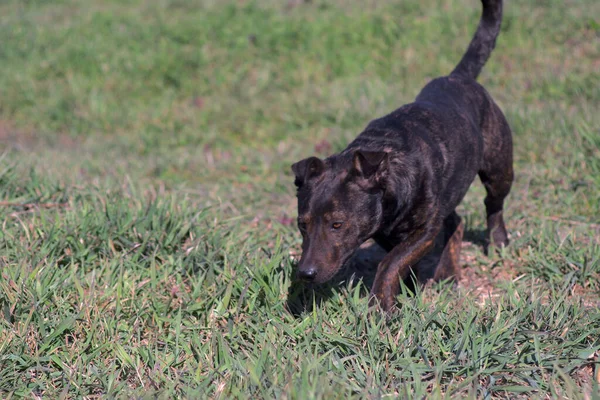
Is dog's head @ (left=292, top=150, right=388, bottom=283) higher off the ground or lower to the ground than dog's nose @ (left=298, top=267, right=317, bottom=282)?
higher

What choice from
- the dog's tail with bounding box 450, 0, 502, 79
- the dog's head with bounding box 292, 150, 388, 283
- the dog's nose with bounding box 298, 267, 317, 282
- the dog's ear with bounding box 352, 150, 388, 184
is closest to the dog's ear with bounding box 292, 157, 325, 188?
the dog's head with bounding box 292, 150, 388, 283

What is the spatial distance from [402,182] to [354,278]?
1.24 meters

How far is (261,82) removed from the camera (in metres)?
10.4

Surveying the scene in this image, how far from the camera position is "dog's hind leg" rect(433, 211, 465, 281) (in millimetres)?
4848

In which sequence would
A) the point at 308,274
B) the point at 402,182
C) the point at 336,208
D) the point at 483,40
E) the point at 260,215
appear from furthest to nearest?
the point at 260,215 < the point at 483,40 < the point at 402,182 < the point at 336,208 < the point at 308,274

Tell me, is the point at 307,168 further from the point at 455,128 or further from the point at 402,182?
the point at 455,128

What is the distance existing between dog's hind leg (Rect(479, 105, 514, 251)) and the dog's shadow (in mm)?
254

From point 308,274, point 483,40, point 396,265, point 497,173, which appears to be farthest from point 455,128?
point 308,274

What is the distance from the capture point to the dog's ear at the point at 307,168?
12.2 ft

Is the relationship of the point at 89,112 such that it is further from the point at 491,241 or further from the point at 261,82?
the point at 491,241

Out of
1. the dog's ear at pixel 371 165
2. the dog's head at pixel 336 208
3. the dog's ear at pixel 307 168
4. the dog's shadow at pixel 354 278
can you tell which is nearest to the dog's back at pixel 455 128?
the dog's ear at pixel 371 165

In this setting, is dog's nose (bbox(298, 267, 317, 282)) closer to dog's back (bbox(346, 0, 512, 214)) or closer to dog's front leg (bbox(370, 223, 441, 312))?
dog's front leg (bbox(370, 223, 441, 312))

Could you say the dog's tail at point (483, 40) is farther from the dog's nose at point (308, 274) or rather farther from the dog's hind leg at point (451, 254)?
the dog's nose at point (308, 274)

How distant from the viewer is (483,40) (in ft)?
17.8
